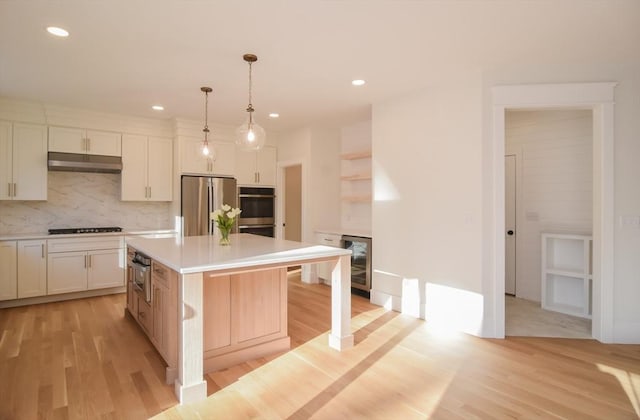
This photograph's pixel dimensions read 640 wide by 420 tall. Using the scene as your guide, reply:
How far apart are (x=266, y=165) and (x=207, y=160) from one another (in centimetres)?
109

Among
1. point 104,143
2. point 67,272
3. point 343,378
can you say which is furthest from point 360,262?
point 104,143

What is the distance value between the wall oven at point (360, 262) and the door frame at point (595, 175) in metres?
1.60

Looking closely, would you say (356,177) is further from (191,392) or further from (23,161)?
(23,161)

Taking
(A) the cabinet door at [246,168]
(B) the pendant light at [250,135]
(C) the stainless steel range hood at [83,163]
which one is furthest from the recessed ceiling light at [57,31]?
(A) the cabinet door at [246,168]

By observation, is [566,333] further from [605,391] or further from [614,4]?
[614,4]

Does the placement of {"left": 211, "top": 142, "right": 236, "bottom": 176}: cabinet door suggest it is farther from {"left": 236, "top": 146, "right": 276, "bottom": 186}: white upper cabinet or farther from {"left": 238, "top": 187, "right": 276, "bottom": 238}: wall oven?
{"left": 238, "top": 187, "right": 276, "bottom": 238}: wall oven

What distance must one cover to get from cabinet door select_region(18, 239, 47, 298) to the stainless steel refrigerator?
66.4 inches

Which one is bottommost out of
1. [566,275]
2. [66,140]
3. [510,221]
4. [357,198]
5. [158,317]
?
[158,317]

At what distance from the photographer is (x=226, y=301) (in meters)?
2.69

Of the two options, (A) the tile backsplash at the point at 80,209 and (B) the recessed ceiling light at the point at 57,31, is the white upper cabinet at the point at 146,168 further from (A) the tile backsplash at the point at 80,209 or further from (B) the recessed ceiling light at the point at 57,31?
(B) the recessed ceiling light at the point at 57,31

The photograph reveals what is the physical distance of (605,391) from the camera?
2.33 metres

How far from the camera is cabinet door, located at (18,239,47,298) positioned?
424 cm

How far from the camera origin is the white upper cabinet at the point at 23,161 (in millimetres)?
4289

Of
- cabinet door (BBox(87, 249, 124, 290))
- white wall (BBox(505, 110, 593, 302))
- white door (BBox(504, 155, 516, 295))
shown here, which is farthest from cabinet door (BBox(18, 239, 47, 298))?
white wall (BBox(505, 110, 593, 302))
